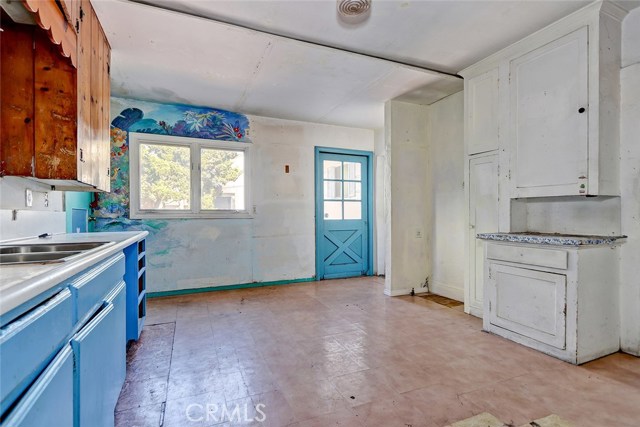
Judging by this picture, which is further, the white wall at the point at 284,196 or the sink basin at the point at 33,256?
the white wall at the point at 284,196

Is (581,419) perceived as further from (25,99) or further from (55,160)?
(25,99)

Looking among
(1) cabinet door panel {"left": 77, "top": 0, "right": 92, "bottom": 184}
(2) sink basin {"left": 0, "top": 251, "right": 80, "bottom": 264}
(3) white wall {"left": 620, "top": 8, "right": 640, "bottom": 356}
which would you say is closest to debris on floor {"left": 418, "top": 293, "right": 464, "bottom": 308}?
(3) white wall {"left": 620, "top": 8, "right": 640, "bottom": 356}

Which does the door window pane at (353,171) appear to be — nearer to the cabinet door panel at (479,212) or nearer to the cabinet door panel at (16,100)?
the cabinet door panel at (479,212)

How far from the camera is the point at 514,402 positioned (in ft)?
5.97

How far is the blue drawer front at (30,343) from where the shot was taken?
65 cm

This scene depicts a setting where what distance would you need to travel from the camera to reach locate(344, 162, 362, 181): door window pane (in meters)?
5.53

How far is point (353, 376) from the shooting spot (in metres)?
2.12

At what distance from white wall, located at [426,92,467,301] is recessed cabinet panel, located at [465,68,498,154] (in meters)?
0.60

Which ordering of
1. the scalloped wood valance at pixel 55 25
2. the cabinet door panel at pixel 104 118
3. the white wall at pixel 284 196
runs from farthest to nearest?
the white wall at pixel 284 196 → the cabinet door panel at pixel 104 118 → the scalloped wood valance at pixel 55 25

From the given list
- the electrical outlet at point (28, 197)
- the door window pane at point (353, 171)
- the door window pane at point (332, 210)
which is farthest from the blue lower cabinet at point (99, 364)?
the door window pane at point (353, 171)

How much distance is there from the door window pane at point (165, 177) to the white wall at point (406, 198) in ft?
9.47

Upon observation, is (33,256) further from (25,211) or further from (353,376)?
(353,376)

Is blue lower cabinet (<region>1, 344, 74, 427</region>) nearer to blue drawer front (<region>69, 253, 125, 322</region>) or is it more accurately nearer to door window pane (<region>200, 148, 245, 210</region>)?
blue drawer front (<region>69, 253, 125, 322</region>)

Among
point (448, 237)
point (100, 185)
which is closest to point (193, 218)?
point (100, 185)
